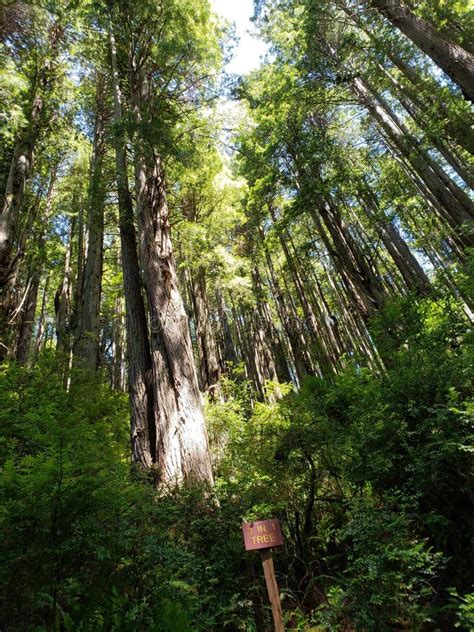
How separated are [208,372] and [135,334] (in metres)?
5.16

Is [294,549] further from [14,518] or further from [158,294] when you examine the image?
[158,294]

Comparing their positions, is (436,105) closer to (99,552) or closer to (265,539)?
(265,539)

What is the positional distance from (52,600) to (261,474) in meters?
2.29

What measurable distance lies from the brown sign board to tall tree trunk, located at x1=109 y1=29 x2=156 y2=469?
2.26 m

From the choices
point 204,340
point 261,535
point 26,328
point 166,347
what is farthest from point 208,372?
point 261,535


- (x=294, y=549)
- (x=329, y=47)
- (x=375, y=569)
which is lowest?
(x=375, y=569)

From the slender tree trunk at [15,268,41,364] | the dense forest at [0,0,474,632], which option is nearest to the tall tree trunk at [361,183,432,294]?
the dense forest at [0,0,474,632]

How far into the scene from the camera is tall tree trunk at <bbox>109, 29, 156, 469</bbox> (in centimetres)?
494

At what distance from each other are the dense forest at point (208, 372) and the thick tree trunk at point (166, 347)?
33 millimetres

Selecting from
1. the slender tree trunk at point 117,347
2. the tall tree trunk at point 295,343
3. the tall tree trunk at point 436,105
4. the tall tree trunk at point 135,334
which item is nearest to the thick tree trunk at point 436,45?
the tall tree trunk at point 436,105

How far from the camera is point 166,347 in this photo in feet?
17.4

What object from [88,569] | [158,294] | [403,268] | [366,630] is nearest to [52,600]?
[88,569]

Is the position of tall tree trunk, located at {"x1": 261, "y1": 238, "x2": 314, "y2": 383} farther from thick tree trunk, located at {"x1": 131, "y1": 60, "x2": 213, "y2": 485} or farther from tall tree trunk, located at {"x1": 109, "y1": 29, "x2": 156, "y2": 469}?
thick tree trunk, located at {"x1": 131, "y1": 60, "x2": 213, "y2": 485}

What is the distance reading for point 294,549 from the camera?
3.42 m
